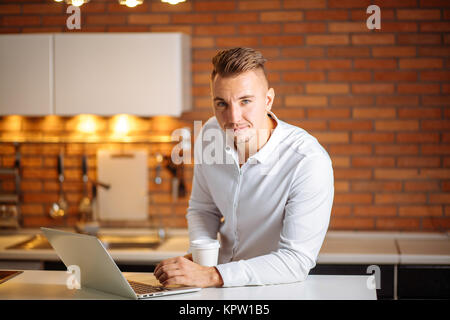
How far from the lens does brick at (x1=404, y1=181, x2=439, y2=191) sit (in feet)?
10.8

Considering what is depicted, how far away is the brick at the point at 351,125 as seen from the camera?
332cm

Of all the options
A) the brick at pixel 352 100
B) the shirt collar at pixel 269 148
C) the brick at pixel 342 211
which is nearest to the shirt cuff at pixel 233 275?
the shirt collar at pixel 269 148

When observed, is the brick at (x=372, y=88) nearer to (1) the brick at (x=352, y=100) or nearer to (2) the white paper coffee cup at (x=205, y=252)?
(1) the brick at (x=352, y=100)

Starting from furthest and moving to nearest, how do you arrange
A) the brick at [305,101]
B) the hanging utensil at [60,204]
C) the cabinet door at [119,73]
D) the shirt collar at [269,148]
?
the hanging utensil at [60,204] → the brick at [305,101] → the cabinet door at [119,73] → the shirt collar at [269,148]

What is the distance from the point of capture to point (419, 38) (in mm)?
3271

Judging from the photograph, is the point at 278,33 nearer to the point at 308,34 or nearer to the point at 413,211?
the point at 308,34

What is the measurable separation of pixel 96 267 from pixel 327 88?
2.12 meters

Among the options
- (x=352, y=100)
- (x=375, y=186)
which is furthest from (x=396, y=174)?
(x=352, y=100)

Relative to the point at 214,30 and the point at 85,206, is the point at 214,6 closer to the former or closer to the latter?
the point at 214,30

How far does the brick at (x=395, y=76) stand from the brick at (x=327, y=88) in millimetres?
184

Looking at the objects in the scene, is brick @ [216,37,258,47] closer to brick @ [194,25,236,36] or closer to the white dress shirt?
brick @ [194,25,236,36]

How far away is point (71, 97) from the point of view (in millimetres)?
3119

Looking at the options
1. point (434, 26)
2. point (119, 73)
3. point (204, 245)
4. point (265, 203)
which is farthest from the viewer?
point (434, 26)

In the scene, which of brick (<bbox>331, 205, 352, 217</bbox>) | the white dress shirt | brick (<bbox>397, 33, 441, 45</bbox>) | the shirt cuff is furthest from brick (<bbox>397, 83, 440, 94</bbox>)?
the shirt cuff
